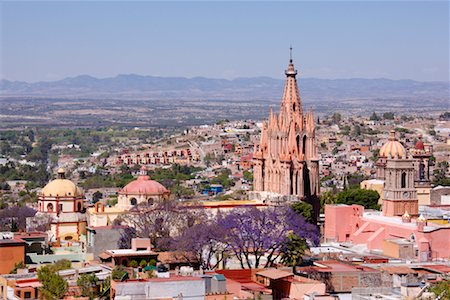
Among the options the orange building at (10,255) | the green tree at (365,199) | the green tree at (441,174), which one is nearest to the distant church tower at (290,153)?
the green tree at (365,199)

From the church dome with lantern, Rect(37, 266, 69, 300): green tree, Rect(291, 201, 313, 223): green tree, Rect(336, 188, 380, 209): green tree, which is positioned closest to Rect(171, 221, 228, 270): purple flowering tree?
Rect(37, 266, 69, 300): green tree

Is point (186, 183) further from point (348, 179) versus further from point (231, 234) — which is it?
point (231, 234)

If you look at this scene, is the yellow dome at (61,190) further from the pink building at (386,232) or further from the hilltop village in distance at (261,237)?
the pink building at (386,232)

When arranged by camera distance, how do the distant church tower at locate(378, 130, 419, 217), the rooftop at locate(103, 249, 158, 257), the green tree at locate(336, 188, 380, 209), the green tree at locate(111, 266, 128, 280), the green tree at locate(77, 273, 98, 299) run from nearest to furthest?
1. the green tree at locate(77, 273, 98, 299)
2. the green tree at locate(111, 266, 128, 280)
3. the rooftop at locate(103, 249, 158, 257)
4. the distant church tower at locate(378, 130, 419, 217)
5. the green tree at locate(336, 188, 380, 209)

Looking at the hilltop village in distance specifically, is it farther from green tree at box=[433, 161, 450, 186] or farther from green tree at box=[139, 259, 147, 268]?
green tree at box=[433, 161, 450, 186]

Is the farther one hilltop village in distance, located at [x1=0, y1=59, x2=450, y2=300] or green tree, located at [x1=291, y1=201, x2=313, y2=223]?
green tree, located at [x1=291, y1=201, x2=313, y2=223]

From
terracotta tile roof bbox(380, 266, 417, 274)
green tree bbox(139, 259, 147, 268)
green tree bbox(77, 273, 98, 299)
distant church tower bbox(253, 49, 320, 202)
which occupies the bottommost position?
terracotta tile roof bbox(380, 266, 417, 274)
